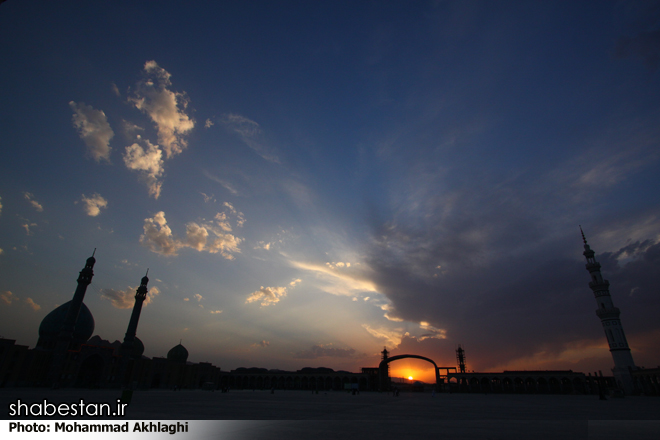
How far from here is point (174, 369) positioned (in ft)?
260

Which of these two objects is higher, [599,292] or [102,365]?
[599,292]

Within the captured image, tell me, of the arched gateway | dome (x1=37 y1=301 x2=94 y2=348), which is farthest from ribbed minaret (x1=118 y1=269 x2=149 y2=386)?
the arched gateway

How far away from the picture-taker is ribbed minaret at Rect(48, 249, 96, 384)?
177 ft

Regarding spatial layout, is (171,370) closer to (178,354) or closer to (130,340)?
(178,354)

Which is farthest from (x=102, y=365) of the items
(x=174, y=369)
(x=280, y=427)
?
(x=280, y=427)

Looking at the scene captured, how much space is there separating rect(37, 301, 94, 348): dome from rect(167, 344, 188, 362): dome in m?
22.5

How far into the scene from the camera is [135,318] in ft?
222

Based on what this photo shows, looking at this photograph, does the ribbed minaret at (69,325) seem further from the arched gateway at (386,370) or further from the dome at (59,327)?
the arched gateway at (386,370)

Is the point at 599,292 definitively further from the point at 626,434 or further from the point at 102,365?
the point at 102,365

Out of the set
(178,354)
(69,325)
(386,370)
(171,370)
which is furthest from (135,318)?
(386,370)

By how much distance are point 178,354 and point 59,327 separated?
28.9 meters

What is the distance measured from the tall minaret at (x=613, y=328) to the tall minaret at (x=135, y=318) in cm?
9369

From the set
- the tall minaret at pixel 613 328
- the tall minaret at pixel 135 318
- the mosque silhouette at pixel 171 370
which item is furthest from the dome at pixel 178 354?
the tall minaret at pixel 613 328

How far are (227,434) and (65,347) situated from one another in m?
67.0
